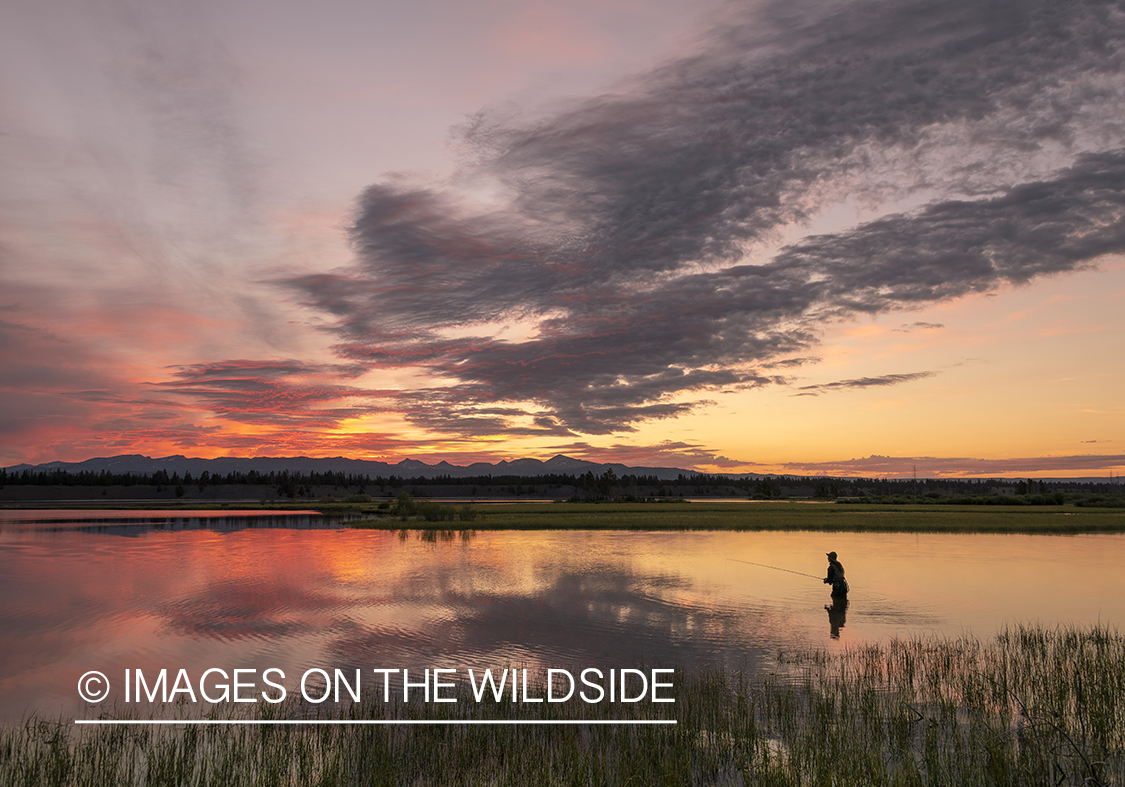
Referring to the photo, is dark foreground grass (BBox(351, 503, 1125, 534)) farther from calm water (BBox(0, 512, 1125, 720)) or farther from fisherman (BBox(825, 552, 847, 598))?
fisherman (BBox(825, 552, 847, 598))

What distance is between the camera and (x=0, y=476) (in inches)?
6683

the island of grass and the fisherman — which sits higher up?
the fisherman

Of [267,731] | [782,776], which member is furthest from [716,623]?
[267,731]

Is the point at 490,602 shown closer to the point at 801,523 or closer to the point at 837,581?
the point at 837,581

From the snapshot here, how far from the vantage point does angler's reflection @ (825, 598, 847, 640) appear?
68.2 ft

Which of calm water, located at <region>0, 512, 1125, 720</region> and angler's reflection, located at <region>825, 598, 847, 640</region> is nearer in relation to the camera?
calm water, located at <region>0, 512, 1125, 720</region>

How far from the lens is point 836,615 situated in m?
23.2

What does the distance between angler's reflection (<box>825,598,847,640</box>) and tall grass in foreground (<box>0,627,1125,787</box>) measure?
589 cm

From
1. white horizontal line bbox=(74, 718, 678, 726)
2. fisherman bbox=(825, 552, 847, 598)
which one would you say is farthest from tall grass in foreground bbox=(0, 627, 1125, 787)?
fisherman bbox=(825, 552, 847, 598)

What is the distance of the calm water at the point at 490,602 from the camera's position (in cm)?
1811

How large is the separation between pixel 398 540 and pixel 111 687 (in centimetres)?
3637

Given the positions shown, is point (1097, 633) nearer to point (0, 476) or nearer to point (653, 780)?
point (653, 780)

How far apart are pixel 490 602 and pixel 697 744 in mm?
15191

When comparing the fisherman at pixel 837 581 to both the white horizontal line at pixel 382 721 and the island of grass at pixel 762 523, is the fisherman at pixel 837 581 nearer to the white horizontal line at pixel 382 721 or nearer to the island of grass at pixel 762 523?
the white horizontal line at pixel 382 721
